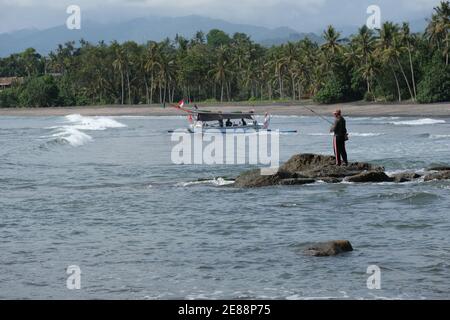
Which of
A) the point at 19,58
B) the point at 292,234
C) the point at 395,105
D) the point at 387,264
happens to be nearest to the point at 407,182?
the point at 292,234

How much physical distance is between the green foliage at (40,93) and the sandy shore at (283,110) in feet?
8.83

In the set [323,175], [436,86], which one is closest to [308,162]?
[323,175]

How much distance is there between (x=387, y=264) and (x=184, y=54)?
112890mm

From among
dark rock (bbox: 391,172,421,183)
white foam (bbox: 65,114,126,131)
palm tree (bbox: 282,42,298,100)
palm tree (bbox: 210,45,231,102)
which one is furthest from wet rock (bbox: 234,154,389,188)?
palm tree (bbox: 210,45,231,102)

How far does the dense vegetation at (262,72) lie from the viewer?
3521 inches

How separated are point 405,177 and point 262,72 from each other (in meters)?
102

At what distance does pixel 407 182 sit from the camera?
842 inches

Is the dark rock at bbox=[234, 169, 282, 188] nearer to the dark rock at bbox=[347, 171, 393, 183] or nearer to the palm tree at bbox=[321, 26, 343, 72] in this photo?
the dark rock at bbox=[347, 171, 393, 183]

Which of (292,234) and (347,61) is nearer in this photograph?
(292,234)

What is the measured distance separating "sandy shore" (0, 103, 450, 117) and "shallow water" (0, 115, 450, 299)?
5041 cm

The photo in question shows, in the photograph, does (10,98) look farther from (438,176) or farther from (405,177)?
(438,176)

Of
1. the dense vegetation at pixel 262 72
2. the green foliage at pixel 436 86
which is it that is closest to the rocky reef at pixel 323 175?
the green foliage at pixel 436 86

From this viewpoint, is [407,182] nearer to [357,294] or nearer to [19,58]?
[357,294]

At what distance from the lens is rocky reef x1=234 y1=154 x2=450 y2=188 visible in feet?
69.8
